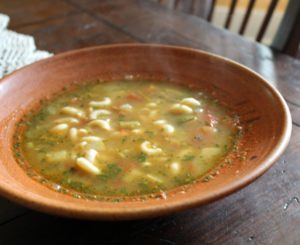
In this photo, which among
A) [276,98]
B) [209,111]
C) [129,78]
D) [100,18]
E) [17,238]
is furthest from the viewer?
[100,18]

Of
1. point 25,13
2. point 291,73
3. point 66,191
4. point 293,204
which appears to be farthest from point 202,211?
point 25,13

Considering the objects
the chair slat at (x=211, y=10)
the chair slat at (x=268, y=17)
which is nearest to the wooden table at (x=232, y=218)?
the chair slat at (x=268, y=17)

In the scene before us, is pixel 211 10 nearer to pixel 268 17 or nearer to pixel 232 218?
pixel 268 17

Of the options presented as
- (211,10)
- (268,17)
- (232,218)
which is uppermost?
(232,218)

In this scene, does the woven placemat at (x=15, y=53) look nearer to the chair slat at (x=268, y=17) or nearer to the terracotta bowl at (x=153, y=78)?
the terracotta bowl at (x=153, y=78)

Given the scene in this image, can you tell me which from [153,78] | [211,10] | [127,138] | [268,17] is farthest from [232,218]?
[211,10]

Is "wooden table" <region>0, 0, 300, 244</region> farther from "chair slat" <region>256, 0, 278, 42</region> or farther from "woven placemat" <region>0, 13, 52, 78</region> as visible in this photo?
"chair slat" <region>256, 0, 278, 42</region>

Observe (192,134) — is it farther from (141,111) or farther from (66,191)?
(66,191)
